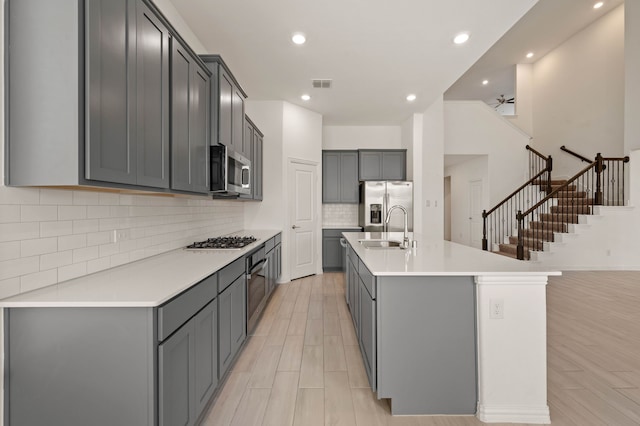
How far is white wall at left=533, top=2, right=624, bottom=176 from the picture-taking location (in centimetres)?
641

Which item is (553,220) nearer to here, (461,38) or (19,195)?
(461,38)

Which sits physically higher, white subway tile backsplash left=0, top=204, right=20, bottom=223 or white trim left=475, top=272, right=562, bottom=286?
white subway tile backsplash left=0, top=204, right=20, bottom=223

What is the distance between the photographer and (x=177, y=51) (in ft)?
6.92

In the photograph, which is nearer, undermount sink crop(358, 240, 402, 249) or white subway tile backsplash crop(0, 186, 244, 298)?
white subway tile backsplash crop(0, 186, 244, 298)

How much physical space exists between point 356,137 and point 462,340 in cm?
557

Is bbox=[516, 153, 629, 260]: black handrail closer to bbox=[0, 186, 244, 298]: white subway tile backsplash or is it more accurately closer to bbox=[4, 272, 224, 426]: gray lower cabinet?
bbox=[0, 186, 244, 298]: white subway tile backsplash

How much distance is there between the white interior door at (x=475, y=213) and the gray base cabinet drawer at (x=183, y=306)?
25.7ft

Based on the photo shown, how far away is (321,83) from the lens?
15.1ft

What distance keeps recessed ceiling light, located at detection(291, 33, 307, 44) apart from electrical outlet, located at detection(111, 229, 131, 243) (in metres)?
2.62

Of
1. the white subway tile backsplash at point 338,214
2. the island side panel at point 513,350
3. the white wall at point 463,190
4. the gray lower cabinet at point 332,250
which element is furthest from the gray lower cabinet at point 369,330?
the white wall at point 463,190

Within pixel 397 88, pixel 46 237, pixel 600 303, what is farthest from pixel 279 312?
pixel 600 303

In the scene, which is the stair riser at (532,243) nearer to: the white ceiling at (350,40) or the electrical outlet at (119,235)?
the white ceiling at (350,40)

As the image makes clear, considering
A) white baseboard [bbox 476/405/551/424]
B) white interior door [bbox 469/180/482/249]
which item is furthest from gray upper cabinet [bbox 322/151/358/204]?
white baseboard [bbox 476/405/551/424]

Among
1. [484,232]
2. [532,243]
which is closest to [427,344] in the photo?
[532,243]
